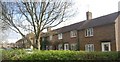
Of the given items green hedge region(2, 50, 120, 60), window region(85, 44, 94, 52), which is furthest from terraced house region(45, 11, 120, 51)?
green hedge region(2, 50, 120, 60)

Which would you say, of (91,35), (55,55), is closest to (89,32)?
(91,35)

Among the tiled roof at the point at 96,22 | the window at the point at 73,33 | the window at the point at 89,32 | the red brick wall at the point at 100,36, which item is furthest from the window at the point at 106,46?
the window at the point at 73,33

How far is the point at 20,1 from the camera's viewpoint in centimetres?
2322

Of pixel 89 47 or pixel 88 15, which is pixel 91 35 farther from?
pixel 88 15

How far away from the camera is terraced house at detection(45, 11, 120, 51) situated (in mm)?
26259

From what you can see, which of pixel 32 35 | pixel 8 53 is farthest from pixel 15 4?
pixel 8 53

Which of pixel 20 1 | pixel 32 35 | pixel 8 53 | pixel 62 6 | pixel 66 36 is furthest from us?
pixel 66 36

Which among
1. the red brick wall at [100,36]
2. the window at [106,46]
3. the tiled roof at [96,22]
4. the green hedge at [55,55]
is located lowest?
the green hedge at [55,55]

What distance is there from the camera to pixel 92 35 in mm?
29781

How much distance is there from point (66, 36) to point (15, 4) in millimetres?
14165

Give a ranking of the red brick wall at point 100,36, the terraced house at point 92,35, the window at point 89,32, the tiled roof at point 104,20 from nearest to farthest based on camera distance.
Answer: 1. the red brick wall at point 100,36
2. the terraced house at point 92,35
3. the tiled roof at point 104,20
4. the window at point 89,32

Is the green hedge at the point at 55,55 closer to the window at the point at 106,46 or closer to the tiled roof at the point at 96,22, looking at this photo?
the window at the point at 106,46

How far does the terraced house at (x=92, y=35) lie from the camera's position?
26.3 meters

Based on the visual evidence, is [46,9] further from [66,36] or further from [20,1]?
[66,36]
